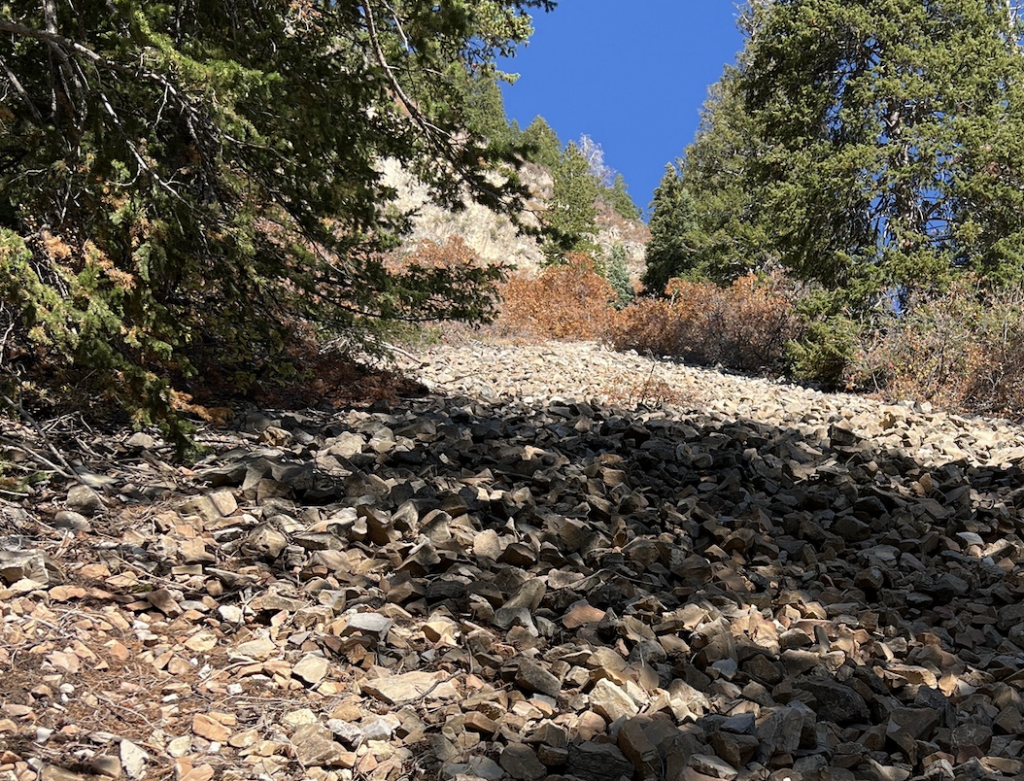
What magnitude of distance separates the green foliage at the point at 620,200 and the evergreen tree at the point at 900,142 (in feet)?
177

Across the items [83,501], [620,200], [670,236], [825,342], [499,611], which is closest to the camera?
[499,611]

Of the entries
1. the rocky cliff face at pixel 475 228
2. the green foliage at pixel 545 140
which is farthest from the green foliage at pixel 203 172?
the green foliage at pixel 545 140

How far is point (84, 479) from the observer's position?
4082 mm

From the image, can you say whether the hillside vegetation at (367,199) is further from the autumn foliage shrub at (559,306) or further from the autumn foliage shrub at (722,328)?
the autumn foliage shrub at (559,306)

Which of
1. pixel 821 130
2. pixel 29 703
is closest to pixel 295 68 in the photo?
pixel 29 703

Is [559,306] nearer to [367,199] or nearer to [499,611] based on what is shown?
[367,199]

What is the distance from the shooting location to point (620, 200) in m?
69.0

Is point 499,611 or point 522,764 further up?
point 499,611

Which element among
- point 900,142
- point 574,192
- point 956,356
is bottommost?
point 956,356

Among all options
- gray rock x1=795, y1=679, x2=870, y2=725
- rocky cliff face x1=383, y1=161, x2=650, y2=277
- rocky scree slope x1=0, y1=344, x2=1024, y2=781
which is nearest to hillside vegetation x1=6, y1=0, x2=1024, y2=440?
rocky scree slope x1=0, y1=344, x2=1024, y2=781

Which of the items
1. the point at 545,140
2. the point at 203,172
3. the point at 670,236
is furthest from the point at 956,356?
the point at 545,140

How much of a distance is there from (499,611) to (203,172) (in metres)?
3.68

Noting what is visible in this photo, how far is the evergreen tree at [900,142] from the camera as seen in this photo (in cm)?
1339

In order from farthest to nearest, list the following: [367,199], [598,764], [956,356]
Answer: [956,356] → [367,199] → [598,764]
